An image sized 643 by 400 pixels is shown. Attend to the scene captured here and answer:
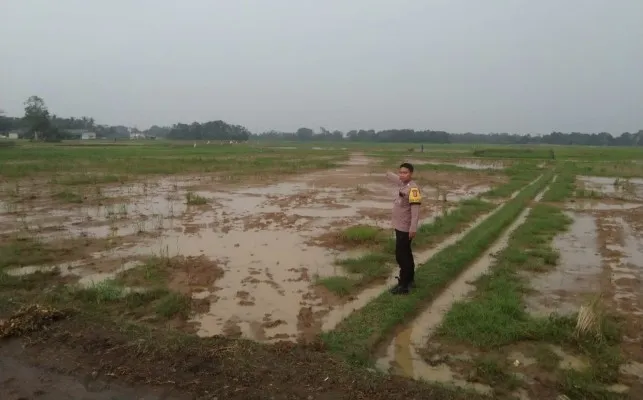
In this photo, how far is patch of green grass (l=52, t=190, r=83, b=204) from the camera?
13984mm

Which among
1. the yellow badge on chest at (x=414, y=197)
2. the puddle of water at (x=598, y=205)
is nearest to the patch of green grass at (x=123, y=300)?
Result: the yellow badge on chest at (x=414, y=197)

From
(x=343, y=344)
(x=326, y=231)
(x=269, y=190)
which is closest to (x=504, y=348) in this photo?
(x=343, y=344)

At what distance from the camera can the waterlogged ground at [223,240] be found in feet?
18.3

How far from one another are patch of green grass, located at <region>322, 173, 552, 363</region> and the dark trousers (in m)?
0.20

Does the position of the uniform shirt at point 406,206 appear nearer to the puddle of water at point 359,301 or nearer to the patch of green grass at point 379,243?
the puddle of water at point 359,301

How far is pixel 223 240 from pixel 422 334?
5.49 meters

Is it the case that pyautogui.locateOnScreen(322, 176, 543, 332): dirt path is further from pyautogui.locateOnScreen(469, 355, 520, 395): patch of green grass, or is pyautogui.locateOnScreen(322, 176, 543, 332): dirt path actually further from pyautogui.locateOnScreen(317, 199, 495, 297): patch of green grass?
pyautogui.locateOnScreen(469, 355, 520, 395): patch of green grass

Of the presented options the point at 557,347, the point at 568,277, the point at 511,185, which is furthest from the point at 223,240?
the point at 511,185

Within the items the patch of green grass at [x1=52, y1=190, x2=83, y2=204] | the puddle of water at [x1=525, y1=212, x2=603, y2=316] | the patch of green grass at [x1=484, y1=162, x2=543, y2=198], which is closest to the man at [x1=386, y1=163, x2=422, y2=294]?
the puddle of water at [x1=525, y1=212, x2=603, y2=316]

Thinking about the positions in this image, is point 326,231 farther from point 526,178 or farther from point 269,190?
point 526,178

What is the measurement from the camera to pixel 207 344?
436 cm

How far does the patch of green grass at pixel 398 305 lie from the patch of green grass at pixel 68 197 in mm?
11579

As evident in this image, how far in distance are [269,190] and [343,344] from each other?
1406 centimetres

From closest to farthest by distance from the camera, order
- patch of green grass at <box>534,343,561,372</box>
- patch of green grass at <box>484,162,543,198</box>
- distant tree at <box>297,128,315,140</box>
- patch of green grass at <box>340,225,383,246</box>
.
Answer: patch of green grass at <box>534,343,561,372</box> < patch of green grass at <box>340,225,383,246</box> < patch of green grass at <box>484,162,543,198</box> < distant tree at <box>297,128,315,140</box>
